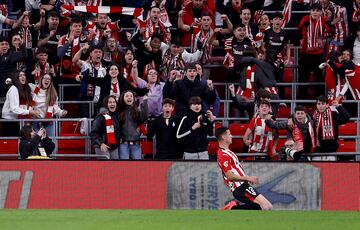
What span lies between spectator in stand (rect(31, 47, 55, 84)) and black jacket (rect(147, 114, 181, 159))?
11.0 ft

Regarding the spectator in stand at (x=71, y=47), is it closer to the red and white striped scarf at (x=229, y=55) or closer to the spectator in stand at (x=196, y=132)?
the red and white striped scarf at (x=229, y=55)

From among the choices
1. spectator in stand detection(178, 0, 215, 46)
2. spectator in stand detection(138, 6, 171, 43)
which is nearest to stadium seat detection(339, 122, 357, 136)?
spectator in stand detection(178, 0, 215, 46)

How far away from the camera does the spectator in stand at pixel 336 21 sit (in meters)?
27.0

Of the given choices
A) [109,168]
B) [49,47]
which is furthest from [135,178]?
[49,47]

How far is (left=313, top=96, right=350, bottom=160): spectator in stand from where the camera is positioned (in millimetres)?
24094

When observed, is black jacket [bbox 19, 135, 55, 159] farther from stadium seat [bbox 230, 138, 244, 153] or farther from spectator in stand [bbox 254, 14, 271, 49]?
spectator in stand [bbox 254, 14, 271, 49]

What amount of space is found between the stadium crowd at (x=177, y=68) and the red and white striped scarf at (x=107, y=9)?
3cm

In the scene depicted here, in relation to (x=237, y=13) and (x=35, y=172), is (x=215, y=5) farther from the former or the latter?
(x=35, y=172)

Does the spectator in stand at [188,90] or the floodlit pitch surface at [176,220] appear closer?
the floodlit pitch surface at [176,220]

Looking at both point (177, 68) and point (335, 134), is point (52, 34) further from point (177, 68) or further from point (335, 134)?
point (335, 134)

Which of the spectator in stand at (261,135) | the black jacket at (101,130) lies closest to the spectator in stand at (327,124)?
the spectator in stand at (261,135)

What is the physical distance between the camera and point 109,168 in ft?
74.6

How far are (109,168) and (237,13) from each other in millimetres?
6057

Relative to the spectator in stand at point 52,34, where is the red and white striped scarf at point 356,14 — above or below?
above
